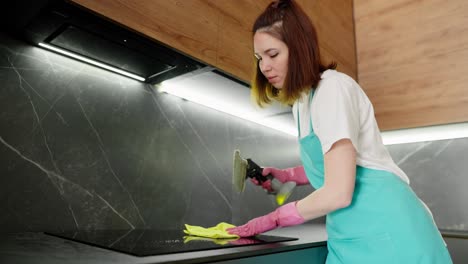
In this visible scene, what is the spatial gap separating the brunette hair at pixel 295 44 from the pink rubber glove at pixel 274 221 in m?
0.29

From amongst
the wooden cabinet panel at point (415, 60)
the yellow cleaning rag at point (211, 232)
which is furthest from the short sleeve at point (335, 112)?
the wooden cabinet panel at point (415, 60)

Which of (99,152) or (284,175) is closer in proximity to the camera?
(99,152)

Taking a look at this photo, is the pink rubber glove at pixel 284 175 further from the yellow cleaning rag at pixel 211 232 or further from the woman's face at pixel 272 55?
the woman's face at pixel 272 55

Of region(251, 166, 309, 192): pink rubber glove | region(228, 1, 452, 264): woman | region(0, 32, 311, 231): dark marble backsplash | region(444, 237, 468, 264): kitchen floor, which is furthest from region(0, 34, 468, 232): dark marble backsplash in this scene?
region(444, 237, 468, 264): kitchen floor

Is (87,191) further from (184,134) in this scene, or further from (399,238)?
(399,238)

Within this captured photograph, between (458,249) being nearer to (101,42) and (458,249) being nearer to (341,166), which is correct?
(341,166)

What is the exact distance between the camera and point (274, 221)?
92cm

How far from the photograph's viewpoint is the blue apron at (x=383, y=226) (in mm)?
761

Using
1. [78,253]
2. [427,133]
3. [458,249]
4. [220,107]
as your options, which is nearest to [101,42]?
[78,253]

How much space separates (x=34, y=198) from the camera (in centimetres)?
99

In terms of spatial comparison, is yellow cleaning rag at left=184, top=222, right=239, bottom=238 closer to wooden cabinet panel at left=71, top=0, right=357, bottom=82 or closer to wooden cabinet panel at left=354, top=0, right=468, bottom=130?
wooden cabinet panel at left=71, top=0, right=357, bottom=82

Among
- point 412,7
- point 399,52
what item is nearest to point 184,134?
point 399,52

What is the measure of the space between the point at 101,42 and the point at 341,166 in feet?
2.44

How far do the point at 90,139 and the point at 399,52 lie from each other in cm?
174
